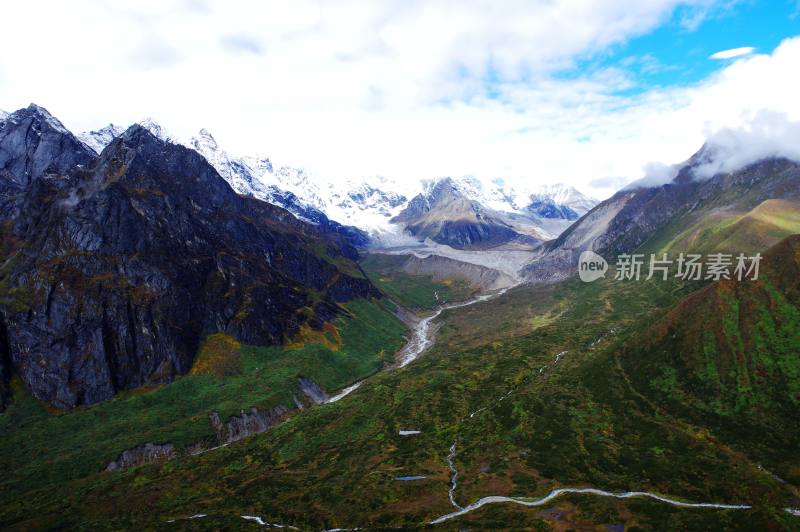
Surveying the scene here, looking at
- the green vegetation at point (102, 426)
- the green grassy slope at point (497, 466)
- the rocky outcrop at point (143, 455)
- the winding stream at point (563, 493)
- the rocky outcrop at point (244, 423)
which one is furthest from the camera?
the rocky outcrop at point (244, 423)

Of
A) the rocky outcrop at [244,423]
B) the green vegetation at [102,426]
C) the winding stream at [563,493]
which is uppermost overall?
the green vegetation at [102,426]

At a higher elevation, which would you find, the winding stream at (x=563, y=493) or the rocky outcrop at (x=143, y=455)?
the rocky outcrop at (x=143, y=455)

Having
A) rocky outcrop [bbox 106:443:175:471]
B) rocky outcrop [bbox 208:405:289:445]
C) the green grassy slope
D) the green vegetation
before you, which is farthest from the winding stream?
the green vegetation

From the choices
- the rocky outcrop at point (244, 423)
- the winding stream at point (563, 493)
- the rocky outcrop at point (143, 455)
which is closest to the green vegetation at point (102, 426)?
the rocky outcrop at point (143, 455)

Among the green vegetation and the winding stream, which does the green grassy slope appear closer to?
the winding stream

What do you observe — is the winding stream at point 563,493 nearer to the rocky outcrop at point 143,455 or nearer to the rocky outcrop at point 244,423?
the rocky outcrop at point 244,423

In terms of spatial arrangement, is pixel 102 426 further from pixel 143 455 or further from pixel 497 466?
pixel 497 466

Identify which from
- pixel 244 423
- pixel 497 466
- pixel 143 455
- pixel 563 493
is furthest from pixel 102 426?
pixel 563 493
